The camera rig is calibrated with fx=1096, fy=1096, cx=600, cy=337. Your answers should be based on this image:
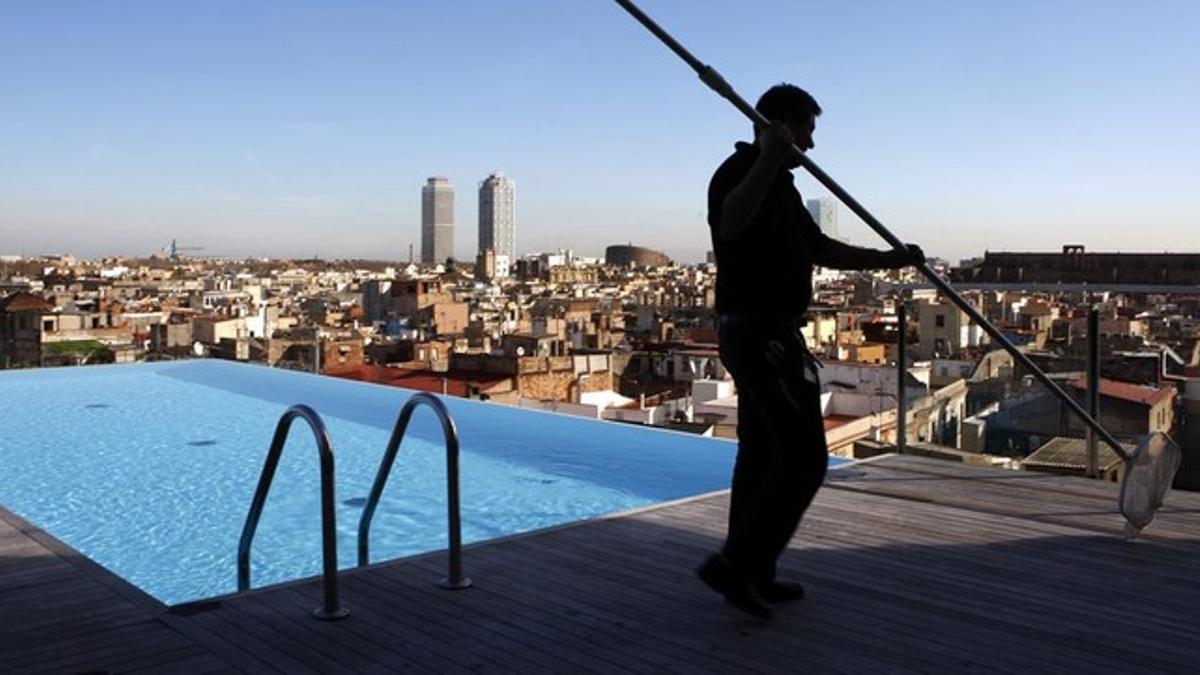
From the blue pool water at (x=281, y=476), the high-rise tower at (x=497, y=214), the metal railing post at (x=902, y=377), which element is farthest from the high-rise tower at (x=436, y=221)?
the metal railing post at (x=902, y=377)

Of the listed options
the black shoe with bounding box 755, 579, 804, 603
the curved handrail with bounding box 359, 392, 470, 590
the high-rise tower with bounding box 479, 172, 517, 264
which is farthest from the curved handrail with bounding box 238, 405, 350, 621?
the high-rise tower with bounding box 479, 172, 517, 264

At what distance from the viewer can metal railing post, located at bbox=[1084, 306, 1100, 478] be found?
5692 mm

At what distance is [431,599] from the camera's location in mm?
3512

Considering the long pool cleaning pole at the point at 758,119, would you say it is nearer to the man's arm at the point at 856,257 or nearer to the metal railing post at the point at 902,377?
the man's arm at the point at 856,257

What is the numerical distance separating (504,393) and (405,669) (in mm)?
24968

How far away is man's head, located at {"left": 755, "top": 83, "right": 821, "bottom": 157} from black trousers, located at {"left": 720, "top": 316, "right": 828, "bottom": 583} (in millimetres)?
590

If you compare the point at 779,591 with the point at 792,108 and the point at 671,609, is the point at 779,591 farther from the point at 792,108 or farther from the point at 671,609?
the point at 792,108

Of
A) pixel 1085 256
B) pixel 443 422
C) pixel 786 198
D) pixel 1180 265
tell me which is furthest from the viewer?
pixel 1085 256

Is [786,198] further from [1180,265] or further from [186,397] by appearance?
[186,397]

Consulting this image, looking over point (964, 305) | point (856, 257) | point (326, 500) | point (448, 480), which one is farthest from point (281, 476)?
point (856, 257)

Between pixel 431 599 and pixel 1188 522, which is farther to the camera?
pixel 1188 522

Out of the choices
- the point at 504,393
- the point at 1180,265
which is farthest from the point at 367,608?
the point at 504,393

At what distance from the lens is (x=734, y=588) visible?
3.27 meters

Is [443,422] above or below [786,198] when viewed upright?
below
